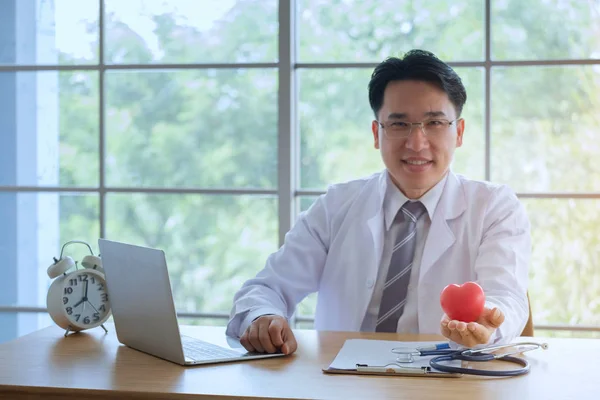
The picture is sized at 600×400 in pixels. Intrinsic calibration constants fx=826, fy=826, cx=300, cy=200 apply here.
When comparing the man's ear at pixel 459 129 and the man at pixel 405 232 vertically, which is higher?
the man's ear at pixel 459 129

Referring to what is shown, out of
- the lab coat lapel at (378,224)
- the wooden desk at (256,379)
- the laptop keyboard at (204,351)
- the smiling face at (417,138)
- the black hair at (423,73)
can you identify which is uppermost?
the black hair at (423,73)

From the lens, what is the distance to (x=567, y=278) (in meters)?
3.35

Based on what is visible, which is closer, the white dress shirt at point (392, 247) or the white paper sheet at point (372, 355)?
the white paper sheet at point (372, 355)

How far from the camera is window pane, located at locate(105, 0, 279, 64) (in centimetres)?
351

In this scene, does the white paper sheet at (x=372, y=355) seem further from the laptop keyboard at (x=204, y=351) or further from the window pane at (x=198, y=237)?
the window pane at (x=198, y=237)

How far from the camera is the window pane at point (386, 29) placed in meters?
3.36

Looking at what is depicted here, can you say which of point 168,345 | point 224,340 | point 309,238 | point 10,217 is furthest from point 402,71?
point 10,217

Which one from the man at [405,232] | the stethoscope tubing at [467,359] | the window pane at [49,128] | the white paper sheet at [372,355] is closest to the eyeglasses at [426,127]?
the man at [405,232]

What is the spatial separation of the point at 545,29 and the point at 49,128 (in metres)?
2.19

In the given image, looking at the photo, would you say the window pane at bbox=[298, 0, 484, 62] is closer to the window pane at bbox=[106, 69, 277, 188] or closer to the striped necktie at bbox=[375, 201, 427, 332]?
the window pane at bbox=[106, 69, 277, 188]

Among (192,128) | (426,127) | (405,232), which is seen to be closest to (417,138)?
→ (426,127)

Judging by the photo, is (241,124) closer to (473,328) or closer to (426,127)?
(426,127)

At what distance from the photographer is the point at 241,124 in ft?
11.7

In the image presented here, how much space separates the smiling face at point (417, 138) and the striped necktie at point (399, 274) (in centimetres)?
10
